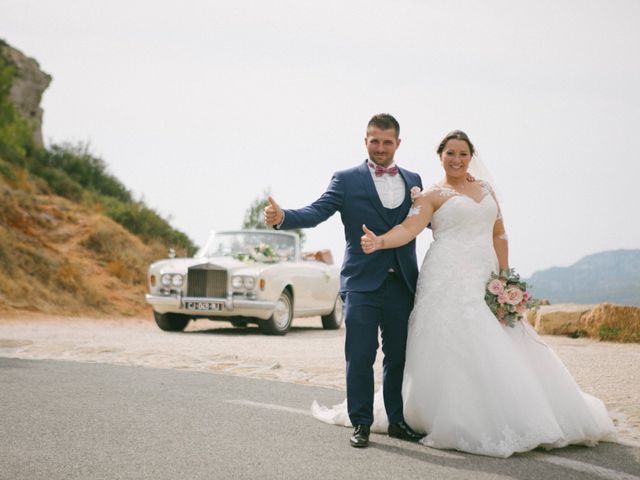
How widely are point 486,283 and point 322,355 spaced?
561 centimetres

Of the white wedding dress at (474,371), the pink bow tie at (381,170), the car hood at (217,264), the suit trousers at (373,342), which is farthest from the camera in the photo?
the car hood at (217,264)

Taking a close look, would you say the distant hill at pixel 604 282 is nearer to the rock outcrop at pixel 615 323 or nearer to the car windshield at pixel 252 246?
the rock outcrop at pixel 615 323

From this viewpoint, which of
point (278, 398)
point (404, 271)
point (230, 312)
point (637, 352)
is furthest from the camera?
point (230, 312)

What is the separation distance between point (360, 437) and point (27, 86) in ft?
128

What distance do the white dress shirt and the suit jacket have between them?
0.12 ft

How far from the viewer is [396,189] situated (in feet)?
18.4

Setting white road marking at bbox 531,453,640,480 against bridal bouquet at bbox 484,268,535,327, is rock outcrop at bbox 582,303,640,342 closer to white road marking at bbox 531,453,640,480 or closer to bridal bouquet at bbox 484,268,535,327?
bridal bouquet at bbox 484,268,535,327

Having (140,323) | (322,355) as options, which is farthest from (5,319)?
(322,355)

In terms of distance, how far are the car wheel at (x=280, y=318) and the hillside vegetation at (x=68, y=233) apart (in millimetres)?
6239

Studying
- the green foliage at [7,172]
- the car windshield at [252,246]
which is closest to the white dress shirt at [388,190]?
the car windshield at [252,246]

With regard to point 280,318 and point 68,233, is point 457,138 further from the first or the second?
point 68,233

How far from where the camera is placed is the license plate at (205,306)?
13.7 meters

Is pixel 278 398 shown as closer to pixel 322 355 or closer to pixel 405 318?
pixel 405 318

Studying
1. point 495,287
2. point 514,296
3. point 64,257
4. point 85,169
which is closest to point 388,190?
point 495,287
